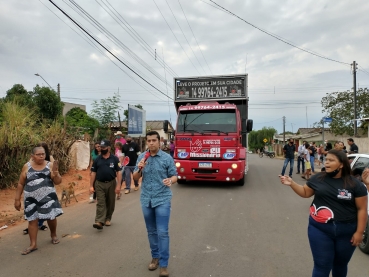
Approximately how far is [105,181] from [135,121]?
33.4 ft

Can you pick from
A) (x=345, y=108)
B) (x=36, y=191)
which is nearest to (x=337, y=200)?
(x=36, y=191)

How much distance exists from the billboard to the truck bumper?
18.5ft

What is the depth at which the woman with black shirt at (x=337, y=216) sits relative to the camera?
271 centimetres

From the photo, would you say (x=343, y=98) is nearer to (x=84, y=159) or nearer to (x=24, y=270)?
(x=84, y=159)

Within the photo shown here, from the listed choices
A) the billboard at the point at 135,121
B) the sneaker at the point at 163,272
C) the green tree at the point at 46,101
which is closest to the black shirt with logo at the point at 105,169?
the sneaker at the point at 163,272

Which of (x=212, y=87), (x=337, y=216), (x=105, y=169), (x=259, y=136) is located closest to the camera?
(x=337, y=216)

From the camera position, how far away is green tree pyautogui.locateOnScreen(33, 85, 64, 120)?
1770 cm

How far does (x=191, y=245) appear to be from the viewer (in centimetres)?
467

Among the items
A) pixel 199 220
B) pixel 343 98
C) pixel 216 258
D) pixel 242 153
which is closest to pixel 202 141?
pixel 242 153

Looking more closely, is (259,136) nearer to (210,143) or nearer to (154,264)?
(210,143)

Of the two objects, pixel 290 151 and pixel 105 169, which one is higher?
pixel 290 151

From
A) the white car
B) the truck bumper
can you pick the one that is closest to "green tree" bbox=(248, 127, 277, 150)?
the truck bumper

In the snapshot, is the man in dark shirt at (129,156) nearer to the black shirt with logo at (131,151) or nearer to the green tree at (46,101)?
the black shirt with logo at (131,151)

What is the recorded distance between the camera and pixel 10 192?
27.6 ft
